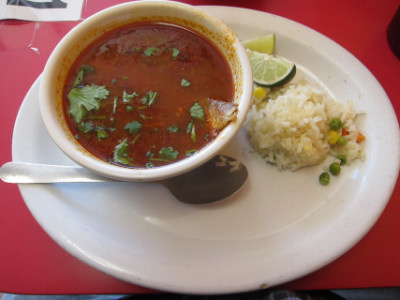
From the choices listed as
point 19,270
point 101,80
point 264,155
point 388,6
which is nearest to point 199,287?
point 264,155

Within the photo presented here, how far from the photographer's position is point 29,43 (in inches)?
89.7

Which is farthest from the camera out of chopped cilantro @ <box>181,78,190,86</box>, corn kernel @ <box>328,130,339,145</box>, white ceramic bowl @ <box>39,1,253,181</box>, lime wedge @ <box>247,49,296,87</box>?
lime wedge @ <box>247,49,296,87</box>

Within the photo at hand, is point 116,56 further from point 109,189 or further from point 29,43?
point 29,43

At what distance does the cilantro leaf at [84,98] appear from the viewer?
4.62 feet

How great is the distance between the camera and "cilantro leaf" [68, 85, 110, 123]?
141cm

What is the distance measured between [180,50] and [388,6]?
187cm

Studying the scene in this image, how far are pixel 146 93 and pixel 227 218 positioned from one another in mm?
698

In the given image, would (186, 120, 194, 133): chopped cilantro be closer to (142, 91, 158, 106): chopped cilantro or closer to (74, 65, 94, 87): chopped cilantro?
(142, 91, 158, 106): chopped cilantro

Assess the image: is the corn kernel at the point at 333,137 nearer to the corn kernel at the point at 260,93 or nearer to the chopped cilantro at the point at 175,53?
the corn kernel at the point at 260,93

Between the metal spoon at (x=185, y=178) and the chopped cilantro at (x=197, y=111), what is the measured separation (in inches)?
11.3

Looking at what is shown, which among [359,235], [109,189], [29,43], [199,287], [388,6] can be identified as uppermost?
[388,6]

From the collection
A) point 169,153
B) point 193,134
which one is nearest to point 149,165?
point 169,153

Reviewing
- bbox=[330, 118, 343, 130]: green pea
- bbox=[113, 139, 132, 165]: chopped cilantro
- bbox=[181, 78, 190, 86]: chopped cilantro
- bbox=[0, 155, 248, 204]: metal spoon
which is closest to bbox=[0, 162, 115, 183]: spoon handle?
bbox=[0, 155, 248, 204]: metal spoon

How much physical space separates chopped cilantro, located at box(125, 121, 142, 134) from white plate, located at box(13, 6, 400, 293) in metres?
0.32
